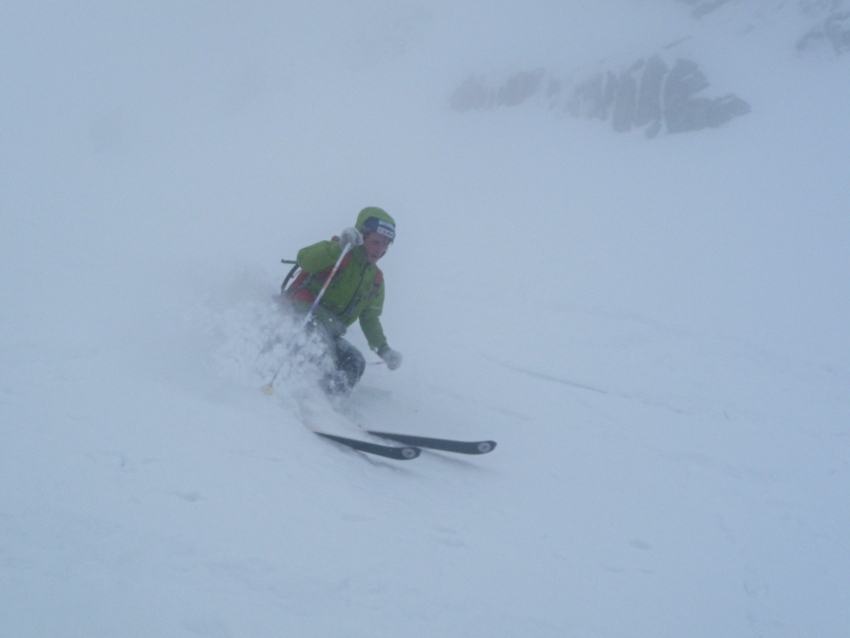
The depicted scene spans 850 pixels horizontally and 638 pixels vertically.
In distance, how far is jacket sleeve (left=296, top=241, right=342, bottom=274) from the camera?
5.54m

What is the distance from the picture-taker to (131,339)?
4.91 m

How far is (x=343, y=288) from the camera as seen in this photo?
5.73 metres

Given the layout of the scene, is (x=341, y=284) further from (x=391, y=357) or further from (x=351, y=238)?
(x=391, y=357)

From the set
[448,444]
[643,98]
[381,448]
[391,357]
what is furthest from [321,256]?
[643,98]

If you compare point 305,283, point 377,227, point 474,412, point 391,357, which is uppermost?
point 377,227

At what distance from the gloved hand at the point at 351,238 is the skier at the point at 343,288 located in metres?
0.01

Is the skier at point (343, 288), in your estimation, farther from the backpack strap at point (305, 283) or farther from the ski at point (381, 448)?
the ski at point (381, 448)

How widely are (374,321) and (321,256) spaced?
1025mm

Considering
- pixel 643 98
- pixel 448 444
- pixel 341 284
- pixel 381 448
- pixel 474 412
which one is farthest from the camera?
pixel 643 98

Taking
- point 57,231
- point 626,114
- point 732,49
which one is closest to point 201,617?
point 57,231

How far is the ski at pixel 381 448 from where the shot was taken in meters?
4.25

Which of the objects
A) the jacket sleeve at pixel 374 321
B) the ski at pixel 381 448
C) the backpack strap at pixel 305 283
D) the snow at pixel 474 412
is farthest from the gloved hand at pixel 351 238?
the ski at pixel 381 448

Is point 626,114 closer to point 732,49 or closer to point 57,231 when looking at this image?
point 732,49

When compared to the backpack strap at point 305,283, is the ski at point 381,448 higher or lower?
lower
